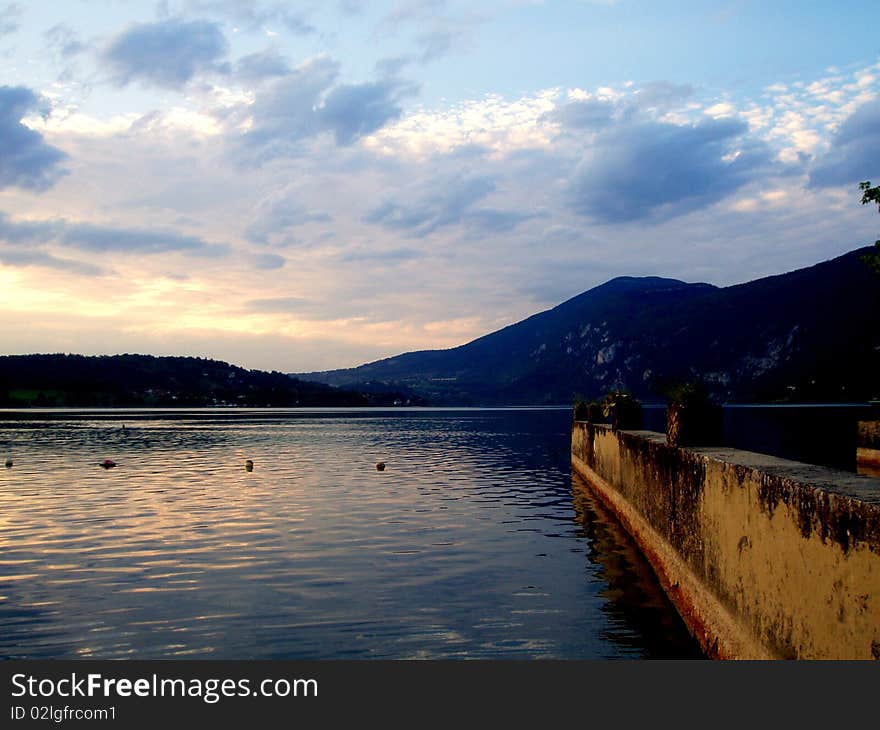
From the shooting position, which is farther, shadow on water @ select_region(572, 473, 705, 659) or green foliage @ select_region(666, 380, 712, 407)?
green foliage @ select_region(666, 380, 712, 407)

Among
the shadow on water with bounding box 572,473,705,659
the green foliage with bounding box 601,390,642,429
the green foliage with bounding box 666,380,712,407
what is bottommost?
the shadow on water with bounding box 572,473,705,659

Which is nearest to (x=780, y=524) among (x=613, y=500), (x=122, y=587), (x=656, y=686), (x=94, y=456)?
(x=656, y=686)

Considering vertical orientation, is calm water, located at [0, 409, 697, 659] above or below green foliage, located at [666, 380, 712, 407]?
below

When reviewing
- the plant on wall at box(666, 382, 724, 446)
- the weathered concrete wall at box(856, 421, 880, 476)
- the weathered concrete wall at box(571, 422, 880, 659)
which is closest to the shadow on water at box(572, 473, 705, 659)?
the weathered concrete wall at box(571, 422, 880, 659)

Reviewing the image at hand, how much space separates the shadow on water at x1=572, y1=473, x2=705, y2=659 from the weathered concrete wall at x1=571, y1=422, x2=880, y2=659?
0.28m

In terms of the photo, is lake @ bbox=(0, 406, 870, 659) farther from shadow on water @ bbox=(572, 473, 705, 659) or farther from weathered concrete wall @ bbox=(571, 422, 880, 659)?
weathered concrete wall @ bbox=(571, 422, 880, 659)

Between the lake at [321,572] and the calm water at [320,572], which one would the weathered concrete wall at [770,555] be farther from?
the calm water at [320,572]

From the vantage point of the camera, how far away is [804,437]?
64.1 metres

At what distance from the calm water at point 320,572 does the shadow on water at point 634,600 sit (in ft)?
0.18

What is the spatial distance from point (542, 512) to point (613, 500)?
2337 millimetres

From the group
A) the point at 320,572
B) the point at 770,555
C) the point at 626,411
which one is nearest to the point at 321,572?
the point at 320,572

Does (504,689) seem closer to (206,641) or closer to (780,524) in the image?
(780,524)

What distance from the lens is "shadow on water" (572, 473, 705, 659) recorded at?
11.6m

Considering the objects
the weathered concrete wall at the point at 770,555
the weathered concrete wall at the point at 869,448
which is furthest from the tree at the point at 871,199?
the weathered concrete wall at the point at 770,555
